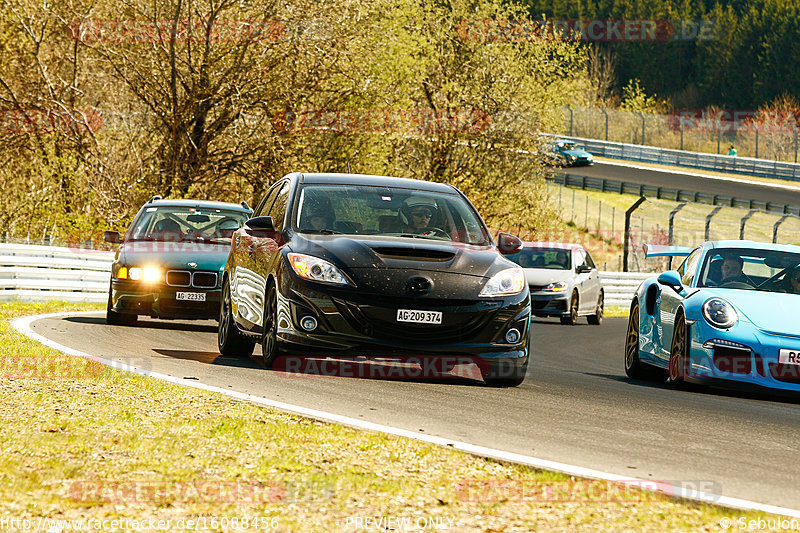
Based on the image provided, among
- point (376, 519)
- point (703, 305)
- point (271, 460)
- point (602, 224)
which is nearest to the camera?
point (376, 519)

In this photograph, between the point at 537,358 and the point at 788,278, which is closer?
the point at 788,278

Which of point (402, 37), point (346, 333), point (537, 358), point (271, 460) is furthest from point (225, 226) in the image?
point (402, 37)

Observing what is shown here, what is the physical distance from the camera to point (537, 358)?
14.4 m

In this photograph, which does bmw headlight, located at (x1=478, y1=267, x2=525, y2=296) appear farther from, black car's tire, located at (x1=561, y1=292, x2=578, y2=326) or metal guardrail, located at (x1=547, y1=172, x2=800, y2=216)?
metal guardrail, located at (x1=547, y1=172, x2=800, y2=216)

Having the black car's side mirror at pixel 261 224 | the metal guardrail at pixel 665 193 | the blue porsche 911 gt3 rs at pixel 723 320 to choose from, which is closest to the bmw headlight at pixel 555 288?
the blue porsche 911 gt3 rs at pixel 723 320

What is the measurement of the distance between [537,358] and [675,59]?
445 feet

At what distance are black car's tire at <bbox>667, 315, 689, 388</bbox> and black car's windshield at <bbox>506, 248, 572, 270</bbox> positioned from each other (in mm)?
13643

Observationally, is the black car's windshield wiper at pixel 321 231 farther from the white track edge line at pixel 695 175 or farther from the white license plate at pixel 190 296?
the white track edge line at pixel 695 175

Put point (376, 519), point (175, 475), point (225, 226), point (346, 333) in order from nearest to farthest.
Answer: point (376, 519), point (175, 475), point (346, 333), point (225, 226)

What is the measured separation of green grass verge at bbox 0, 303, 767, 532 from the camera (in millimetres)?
4520

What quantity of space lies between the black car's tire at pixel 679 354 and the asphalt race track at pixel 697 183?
4799 cm

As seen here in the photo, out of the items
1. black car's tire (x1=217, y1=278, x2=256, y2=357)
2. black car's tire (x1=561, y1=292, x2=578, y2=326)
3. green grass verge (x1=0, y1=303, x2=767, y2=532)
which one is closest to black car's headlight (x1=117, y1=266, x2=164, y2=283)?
black car's tire (x1=217, y1=278, x2=256, y2=357)

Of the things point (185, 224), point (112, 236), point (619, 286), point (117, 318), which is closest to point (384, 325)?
point (117, 318)

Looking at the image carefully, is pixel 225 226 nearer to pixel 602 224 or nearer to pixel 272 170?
pixel 272 170
